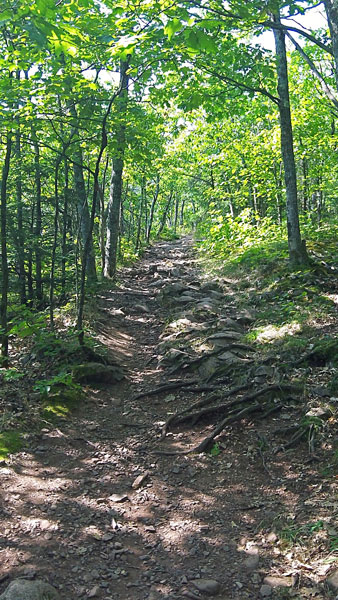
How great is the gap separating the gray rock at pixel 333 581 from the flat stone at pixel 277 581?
0.29 m

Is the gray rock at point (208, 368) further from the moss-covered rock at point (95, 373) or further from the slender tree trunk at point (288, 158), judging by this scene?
the slender tree trunk at point (288, 158)

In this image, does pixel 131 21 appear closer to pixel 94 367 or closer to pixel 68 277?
pixel 94 367

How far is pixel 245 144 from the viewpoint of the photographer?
58.2ft

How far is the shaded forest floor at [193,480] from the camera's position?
3.27 metres

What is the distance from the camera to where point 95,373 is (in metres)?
7.08

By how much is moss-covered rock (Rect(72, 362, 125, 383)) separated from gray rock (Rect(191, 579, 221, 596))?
420cm

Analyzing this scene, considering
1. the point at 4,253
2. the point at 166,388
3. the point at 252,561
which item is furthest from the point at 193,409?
the point at 4,253

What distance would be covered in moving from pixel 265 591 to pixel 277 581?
13cm

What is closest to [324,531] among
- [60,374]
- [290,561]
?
[290,561]

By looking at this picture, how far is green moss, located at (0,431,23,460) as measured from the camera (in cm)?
485

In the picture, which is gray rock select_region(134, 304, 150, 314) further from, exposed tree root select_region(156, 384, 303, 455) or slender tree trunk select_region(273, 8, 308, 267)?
exposed tree root select_region(156, 384, 303, 455)

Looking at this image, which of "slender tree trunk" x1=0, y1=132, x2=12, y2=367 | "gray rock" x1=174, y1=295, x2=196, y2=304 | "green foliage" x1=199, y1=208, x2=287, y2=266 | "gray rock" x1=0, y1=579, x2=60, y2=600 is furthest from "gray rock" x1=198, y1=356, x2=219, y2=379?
"green foliage" x1=199, y1=208, x2=287, y2=266

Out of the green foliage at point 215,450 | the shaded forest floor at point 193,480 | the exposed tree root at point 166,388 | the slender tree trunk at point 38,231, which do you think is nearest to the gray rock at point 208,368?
the shaded forest floor at point 193,480

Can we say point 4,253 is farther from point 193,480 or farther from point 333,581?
point 333,581
